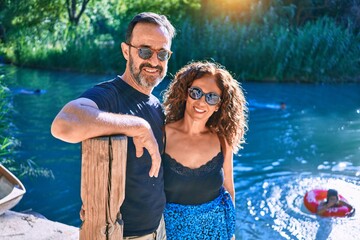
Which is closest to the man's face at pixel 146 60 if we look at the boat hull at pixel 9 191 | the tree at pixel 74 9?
the boat hull at pixel 9 191

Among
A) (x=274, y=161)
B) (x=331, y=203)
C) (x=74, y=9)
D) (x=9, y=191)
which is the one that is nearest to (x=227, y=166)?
(x=9, y=191)

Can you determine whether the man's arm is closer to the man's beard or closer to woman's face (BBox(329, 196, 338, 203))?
the man's beard

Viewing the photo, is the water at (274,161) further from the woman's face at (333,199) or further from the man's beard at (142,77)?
the man's beard at (142,77)

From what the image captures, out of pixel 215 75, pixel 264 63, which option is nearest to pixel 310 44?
pixel 264 63

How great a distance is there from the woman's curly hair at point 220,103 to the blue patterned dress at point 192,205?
0.23 meters

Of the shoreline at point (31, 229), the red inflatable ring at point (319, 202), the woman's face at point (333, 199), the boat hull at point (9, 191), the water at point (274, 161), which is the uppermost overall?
the boat hull at point (9, 191)

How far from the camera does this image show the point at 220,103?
233 cm

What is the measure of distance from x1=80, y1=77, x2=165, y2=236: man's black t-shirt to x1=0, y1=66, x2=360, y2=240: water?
3399mm

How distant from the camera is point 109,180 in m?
1.39

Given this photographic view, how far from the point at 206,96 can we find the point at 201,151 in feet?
0.98

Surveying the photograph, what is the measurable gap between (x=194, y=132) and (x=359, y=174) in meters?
5.23

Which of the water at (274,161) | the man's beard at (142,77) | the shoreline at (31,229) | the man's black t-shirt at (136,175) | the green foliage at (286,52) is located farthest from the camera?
the green foliage at (286,52)

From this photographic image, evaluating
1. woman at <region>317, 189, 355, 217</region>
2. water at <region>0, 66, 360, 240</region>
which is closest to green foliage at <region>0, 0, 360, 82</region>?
water at <region>0, 66, 360, 240</region>

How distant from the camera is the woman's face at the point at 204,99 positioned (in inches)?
86.7
